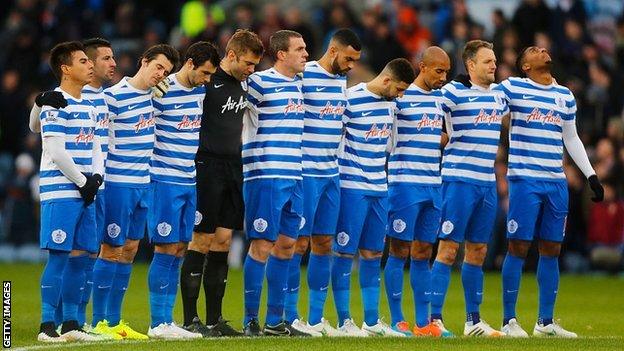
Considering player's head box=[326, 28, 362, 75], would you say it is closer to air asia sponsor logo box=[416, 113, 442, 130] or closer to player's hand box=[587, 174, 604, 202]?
air asia sponsor logo box=[416, 113, 442, 130]

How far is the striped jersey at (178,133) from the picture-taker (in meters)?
15.8

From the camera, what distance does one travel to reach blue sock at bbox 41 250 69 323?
1500 cm

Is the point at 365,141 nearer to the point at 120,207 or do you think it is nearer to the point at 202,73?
the point at 202,73

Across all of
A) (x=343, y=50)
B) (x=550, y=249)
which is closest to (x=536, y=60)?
(x=550, y=249)

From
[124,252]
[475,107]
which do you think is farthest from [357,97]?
[124,252]

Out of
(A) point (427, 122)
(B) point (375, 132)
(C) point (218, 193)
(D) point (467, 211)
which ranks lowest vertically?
(D) point (467, 211)

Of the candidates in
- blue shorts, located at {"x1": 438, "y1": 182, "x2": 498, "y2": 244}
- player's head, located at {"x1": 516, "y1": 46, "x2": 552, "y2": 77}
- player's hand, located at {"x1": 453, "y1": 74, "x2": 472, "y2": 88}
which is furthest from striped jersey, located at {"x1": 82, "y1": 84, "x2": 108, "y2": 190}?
player's head, located at {"x1": 516, "y1": 46, "x2": 552, "y2": 77}

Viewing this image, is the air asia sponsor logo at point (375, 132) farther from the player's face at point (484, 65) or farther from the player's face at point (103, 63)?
the player's face at point (103, 63)

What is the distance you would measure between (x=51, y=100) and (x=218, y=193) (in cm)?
182

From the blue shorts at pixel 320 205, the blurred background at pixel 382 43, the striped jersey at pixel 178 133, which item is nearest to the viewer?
the striped jersey at pixel 178 133

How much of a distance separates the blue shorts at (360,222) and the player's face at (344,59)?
1.17 metres

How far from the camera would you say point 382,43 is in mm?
28453

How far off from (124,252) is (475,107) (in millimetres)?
3731

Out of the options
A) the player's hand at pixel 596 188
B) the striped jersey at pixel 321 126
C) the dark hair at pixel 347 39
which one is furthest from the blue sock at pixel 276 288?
the player's hand at pixel 596 188
